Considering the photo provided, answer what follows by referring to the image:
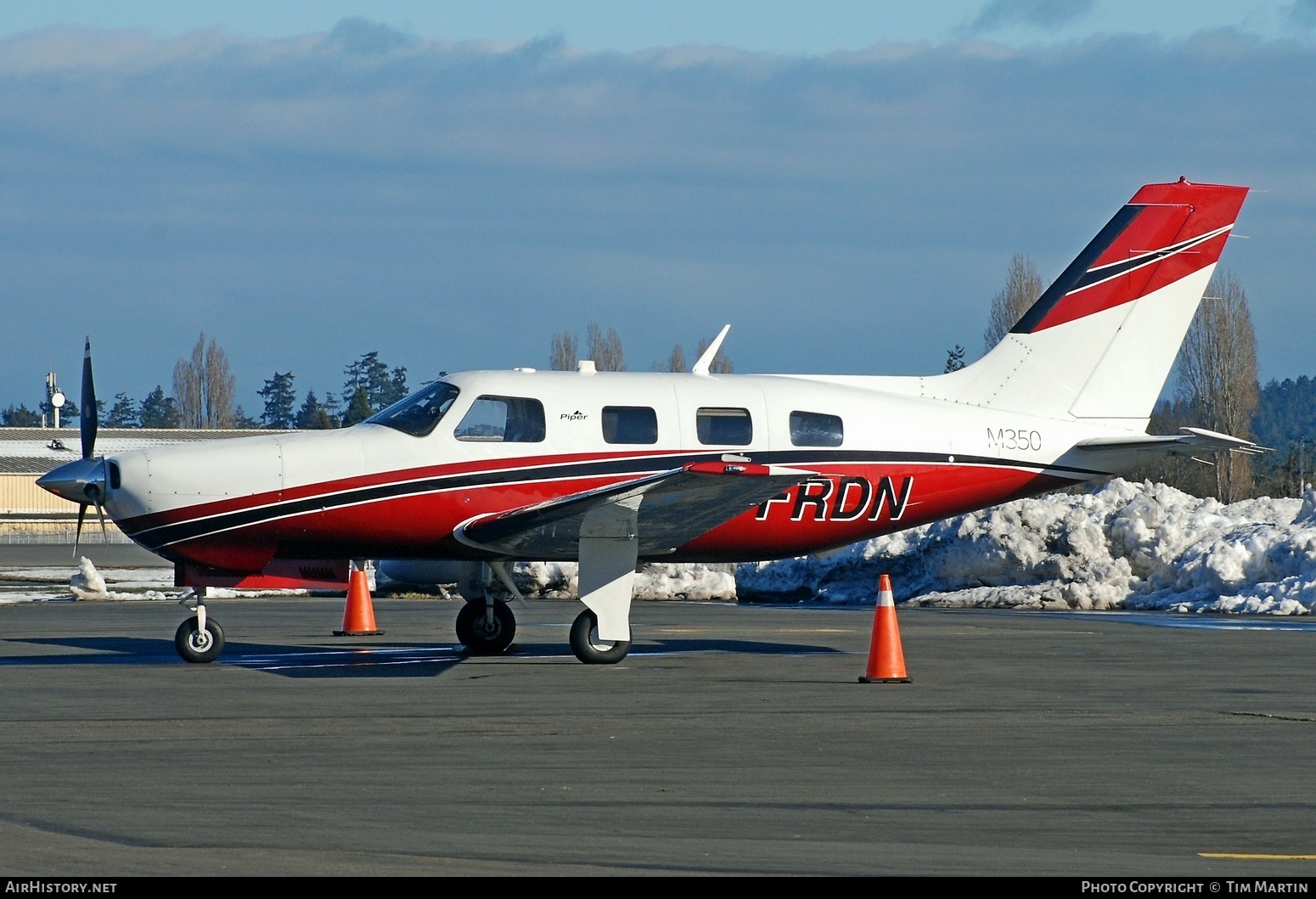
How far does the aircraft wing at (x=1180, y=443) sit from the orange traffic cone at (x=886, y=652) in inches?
177

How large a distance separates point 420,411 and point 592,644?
284cm

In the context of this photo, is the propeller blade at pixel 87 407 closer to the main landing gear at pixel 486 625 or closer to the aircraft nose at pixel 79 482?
the aircraft nose at pixel 79 482

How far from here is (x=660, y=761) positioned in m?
9.05

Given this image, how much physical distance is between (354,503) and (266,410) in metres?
135

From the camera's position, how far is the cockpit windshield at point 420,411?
15.2 m

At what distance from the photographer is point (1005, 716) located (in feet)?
36.7

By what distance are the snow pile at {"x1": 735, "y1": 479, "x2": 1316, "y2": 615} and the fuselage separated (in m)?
7.83

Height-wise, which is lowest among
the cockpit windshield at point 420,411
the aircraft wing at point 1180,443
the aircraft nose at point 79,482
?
the aircraft nose at point 79,482

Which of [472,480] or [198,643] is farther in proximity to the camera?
[472,480]

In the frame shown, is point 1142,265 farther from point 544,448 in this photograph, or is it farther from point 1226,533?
point 1226,533

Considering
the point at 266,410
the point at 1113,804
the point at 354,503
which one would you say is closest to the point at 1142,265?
the point at 354,503

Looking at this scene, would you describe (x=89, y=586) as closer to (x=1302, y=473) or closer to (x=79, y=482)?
(x=79, y=482)

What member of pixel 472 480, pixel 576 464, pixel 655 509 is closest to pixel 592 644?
pixel 655 509

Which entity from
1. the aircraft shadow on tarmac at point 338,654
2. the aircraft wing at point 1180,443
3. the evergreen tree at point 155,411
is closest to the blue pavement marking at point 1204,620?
the aircraft wing at point 1180,443
